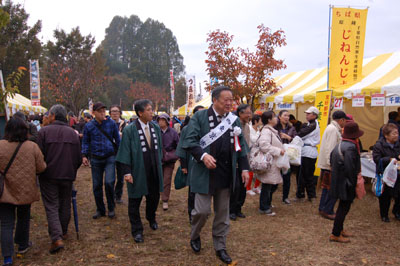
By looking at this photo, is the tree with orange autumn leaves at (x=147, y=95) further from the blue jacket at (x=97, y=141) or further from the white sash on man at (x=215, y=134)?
the white sash on man at (x=215, y=134)

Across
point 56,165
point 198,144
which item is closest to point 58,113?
point 56,165

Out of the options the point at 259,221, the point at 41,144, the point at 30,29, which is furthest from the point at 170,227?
the point at 30,29

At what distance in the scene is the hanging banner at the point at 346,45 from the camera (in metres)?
7.76

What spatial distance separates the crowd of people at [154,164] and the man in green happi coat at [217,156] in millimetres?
11

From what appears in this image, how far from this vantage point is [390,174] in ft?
16.1

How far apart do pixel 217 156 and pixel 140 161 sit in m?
1.20

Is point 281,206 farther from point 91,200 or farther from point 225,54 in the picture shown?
point 225,54

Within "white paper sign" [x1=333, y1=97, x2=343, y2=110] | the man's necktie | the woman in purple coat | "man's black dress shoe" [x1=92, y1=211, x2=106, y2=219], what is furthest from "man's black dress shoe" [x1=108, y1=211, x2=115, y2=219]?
"white paper sign" [x1=333, y1=97, x2=343, y2=110]

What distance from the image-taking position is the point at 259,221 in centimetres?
519

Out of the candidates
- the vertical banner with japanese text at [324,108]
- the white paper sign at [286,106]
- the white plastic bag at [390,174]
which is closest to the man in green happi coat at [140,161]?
the white plastic bag at [390,174]

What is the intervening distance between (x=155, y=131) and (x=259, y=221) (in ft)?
7.62

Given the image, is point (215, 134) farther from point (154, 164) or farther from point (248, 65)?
point (248, 65)

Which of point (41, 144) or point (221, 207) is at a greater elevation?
point (41, 144)

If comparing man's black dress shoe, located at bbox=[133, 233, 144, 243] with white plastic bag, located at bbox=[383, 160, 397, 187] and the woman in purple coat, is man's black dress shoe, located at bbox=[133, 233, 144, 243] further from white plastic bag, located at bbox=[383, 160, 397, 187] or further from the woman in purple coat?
white plastic bag, located at bbox=[383, 160, 397, 187]
